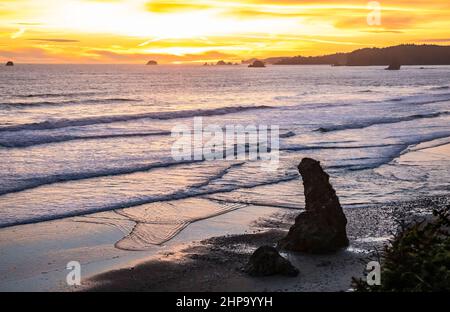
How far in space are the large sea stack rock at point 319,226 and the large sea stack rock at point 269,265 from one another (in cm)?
119

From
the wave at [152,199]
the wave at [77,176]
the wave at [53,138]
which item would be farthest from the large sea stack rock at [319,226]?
the wave at [53,138]

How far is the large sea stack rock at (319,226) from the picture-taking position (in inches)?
411

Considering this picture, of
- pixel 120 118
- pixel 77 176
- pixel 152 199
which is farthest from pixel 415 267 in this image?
pixel 120 118

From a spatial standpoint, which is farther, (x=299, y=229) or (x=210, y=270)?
(x=299, y=229)

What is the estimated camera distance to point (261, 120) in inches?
1569

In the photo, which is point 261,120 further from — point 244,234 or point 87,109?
point 244,234

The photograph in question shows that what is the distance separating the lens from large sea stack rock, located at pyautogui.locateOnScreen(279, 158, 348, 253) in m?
10.4

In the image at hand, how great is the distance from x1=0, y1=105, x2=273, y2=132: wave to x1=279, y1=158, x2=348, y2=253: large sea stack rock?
25.9 meters

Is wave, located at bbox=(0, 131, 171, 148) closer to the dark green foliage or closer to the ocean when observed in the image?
the ocean

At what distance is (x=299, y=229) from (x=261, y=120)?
29.5 m

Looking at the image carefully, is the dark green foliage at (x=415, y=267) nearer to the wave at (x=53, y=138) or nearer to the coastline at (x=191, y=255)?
the coastline at (x=191, y=255)

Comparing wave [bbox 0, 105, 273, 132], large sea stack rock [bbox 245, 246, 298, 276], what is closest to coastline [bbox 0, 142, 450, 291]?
large sea stack rock [bbox 245, 246, 298, 276]
